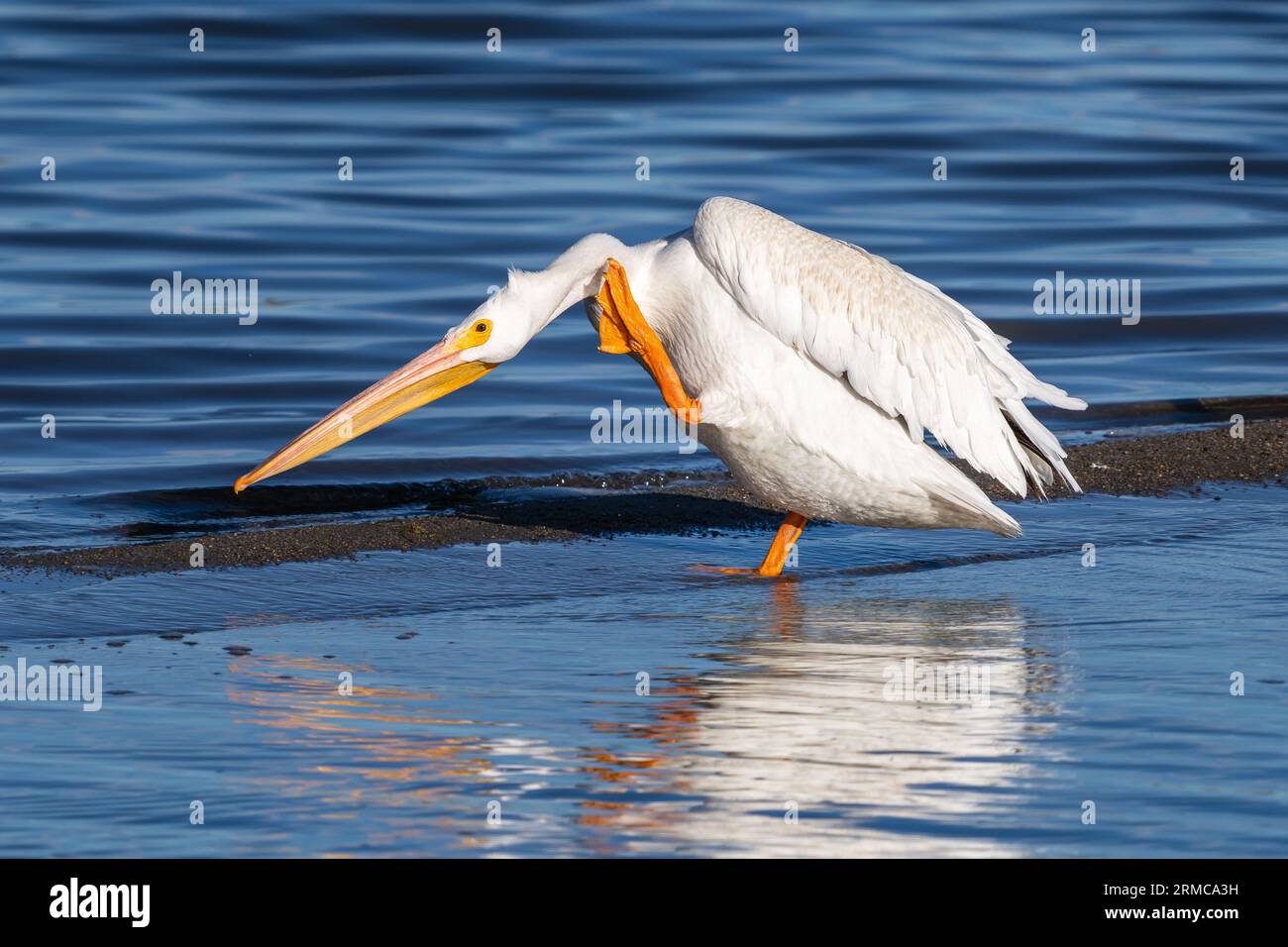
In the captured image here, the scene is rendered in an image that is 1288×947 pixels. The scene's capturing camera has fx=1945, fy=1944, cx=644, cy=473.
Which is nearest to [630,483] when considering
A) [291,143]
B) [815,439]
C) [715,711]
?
[815,439]

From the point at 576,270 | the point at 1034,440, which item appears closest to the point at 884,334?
the point at 1034,440

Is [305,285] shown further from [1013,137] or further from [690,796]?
[690,796]

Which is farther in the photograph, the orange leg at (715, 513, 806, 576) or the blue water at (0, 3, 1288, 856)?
the orange leg at (715, 513, 806, 576)

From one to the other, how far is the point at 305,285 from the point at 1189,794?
8445 millimetres

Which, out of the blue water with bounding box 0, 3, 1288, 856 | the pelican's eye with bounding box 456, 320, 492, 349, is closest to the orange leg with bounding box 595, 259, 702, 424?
the pelican's eye with bounding box 456, 320, 492, 349

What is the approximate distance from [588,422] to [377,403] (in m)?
3.16

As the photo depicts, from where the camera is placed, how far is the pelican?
6.22m

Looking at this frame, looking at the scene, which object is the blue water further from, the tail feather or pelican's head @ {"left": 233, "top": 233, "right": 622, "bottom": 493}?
pelican's head @ {"left": 233, "top": 233, "right": 622, "bottom": 493}

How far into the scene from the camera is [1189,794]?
4176 mm

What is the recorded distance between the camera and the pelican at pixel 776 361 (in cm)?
622

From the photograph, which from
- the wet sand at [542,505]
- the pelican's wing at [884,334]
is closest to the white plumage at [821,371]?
the pelican's wing at [884,334]

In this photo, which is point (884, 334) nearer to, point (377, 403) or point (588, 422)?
point (377, 403)

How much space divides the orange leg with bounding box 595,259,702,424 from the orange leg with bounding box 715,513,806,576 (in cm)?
Result: 67

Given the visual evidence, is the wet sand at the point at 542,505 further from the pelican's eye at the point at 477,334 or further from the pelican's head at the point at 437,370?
the pelican's eye at the point at 477,334
